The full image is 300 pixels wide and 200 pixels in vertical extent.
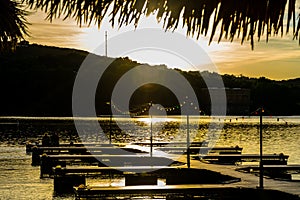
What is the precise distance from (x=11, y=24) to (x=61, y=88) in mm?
170184

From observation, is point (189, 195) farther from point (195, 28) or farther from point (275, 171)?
point (195, 28)

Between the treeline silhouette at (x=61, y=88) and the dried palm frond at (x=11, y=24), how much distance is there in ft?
506

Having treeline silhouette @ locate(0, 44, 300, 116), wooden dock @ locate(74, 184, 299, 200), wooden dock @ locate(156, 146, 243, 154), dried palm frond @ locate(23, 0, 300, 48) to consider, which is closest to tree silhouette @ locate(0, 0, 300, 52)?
dried palm frond @ locate(23, 0, 300, 48)

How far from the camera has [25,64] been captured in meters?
176

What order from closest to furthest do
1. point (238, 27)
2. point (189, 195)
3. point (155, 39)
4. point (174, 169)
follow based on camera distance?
point (238, 27)
point (155, 39)
point (189, 195)
point (174, 169)

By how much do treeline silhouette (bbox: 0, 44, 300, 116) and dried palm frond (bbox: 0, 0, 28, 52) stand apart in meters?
154

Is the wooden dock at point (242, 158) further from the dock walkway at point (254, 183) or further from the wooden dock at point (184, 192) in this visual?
the wooden dock at point (184, 192)

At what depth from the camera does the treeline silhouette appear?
166625 millimetres

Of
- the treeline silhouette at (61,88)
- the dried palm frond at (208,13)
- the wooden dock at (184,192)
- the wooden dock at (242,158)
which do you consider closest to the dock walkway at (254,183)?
the wooden dock at (184,192)

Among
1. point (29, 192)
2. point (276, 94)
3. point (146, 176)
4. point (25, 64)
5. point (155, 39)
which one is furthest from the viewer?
point (25, 64)

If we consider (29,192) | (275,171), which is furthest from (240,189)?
(29,192)

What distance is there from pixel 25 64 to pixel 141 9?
17752 centimetres

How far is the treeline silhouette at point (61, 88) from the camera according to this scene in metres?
167

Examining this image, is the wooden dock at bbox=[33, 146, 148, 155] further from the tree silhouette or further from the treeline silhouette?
the treeline silhouette
